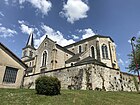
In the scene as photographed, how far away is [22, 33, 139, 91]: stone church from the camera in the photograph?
20.3 metres

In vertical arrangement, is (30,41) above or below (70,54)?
above

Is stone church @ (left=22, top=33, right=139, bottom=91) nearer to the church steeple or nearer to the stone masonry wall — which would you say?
the stone masonry wall

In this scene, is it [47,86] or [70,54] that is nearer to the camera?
[47,86]

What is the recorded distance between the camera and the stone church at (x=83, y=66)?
20.3 m

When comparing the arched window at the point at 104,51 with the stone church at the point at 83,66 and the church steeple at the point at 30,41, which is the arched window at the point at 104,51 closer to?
the stone church at the point at 83,66

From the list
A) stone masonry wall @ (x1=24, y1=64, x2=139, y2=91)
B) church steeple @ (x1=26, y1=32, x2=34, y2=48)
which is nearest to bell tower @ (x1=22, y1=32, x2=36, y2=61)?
church steeple @ (x1=26, y1=32, x2=34, y2=48)

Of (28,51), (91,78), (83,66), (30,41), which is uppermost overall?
(30,41)

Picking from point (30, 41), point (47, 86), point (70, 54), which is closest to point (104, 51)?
point (70, 54)

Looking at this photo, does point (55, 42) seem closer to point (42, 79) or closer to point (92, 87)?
point (92, 87)

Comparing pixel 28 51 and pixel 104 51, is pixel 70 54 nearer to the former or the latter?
pixel 104 51

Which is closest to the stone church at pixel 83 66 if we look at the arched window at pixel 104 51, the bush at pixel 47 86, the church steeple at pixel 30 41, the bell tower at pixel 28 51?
the arched window at pixel 104 51

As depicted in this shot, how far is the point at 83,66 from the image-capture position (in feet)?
68.4

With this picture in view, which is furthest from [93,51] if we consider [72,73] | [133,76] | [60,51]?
[72,73]

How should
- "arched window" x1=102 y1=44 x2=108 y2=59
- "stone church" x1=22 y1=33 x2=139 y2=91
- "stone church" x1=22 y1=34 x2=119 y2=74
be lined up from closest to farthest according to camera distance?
"stone church" x1=22 y1=33 x2=139 y2=91 < "stone church" x1=22 y1=34 x2=119 y2=74 < "arched window" x1=102 y1=44 x2=108 y2=59
